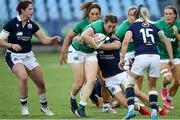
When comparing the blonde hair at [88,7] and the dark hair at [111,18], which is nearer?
the dark hair at [111,18]

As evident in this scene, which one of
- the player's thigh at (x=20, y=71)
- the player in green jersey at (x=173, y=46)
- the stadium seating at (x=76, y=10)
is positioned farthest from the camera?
the stadium seating at (x=76, y=10)

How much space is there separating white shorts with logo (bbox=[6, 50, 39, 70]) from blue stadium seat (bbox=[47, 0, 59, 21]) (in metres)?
24.0

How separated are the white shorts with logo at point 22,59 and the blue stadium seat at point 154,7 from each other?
2470 centimetres

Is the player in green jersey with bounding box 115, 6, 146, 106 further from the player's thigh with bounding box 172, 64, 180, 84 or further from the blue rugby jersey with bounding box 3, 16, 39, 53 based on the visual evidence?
the blue rugby jersey with bounding box 3, 16, 39, 53

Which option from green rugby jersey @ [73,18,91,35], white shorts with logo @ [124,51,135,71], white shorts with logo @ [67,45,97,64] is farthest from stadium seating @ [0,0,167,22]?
white shorts with logo @ [67,45,97,64]

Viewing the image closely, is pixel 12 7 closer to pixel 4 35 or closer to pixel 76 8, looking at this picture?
pixel 76 8

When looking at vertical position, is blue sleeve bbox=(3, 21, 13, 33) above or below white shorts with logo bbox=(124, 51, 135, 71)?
above

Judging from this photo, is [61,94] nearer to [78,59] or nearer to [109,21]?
[78,59]

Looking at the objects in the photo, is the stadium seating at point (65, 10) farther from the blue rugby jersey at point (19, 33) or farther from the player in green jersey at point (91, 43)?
the player in green jersey at point (91, 43)

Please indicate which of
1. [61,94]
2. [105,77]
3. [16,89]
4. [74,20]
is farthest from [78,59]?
[74,20]

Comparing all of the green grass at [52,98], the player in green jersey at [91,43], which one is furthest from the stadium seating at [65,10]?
the player in green jersey at [91,43]

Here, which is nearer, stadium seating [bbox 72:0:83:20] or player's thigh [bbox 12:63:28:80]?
player's thigh [bbox 12:63:28:80]

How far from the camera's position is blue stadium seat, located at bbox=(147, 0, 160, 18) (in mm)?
39781

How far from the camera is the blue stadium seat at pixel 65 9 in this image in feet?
129
